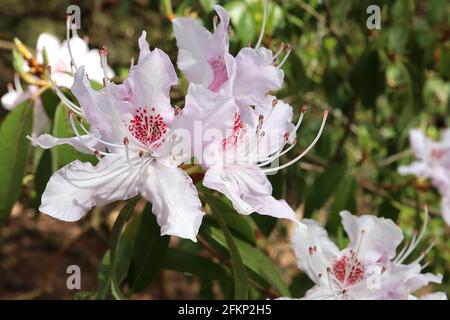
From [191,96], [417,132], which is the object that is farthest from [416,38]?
[191,96]

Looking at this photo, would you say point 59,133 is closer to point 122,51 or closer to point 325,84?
point 325,84

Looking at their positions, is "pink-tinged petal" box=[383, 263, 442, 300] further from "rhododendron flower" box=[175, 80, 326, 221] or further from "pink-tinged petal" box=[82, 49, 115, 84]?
"pink-tinged petal" box=[82, 49, 115, 84]

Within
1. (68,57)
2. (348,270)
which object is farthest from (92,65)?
(348,270)

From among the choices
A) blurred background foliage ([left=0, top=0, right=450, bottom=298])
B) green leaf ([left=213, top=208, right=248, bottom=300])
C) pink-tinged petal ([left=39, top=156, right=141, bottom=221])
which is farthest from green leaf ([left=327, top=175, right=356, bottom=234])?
pink-tinged petal ([left=39, top=156, right=141, bottom=221])
